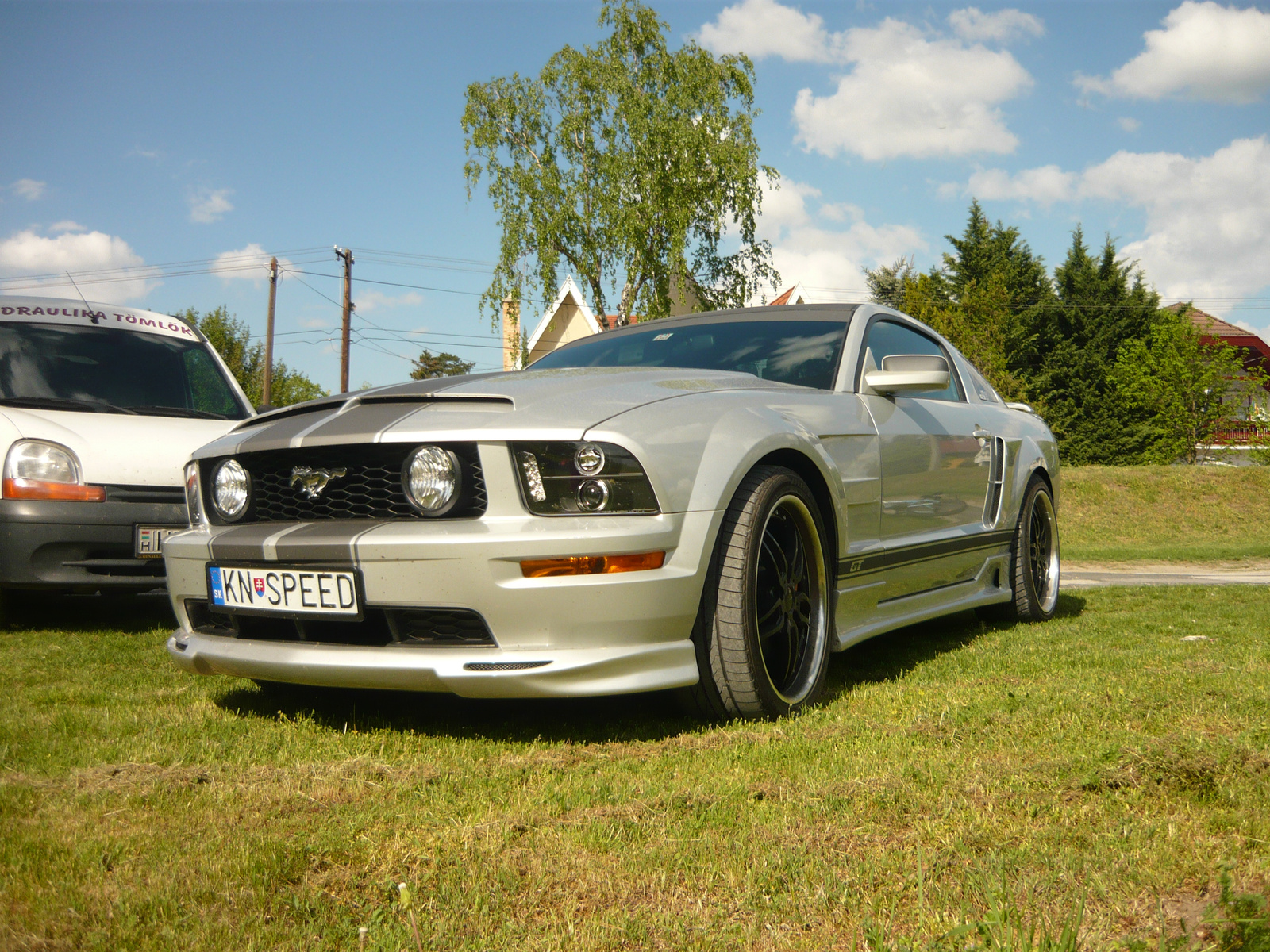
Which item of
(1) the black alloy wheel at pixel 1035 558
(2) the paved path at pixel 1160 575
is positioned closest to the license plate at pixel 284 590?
(1) the black alloy wheel at pixel 1035 558

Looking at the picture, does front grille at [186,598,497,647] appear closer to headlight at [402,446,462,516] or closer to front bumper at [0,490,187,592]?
headlight at [402,446,462,516]

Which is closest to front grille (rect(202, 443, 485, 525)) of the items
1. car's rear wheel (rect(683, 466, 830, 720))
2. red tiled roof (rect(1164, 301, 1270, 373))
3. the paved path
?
car's rear wheel (rect(683, 466, 830, 720))

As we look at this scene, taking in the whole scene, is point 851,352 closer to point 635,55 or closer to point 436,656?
point 436,656

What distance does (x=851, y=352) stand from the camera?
4.12 meters

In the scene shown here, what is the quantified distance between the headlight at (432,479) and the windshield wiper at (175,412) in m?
3.44

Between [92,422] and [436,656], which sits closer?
[436,656]

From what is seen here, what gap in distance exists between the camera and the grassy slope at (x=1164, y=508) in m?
19.6

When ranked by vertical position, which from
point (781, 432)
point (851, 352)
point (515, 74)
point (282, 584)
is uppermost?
point (515, 74)

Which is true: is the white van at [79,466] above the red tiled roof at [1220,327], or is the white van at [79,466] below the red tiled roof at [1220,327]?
below

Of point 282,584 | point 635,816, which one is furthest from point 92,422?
point 635,816

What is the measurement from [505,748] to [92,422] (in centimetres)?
357

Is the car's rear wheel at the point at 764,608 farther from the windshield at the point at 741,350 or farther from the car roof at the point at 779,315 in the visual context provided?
the car roof at the point at 779,315

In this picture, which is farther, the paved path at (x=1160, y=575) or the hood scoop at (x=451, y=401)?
the paved path at (x=1160, y=575)

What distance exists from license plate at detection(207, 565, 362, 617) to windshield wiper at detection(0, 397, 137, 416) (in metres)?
2.84
